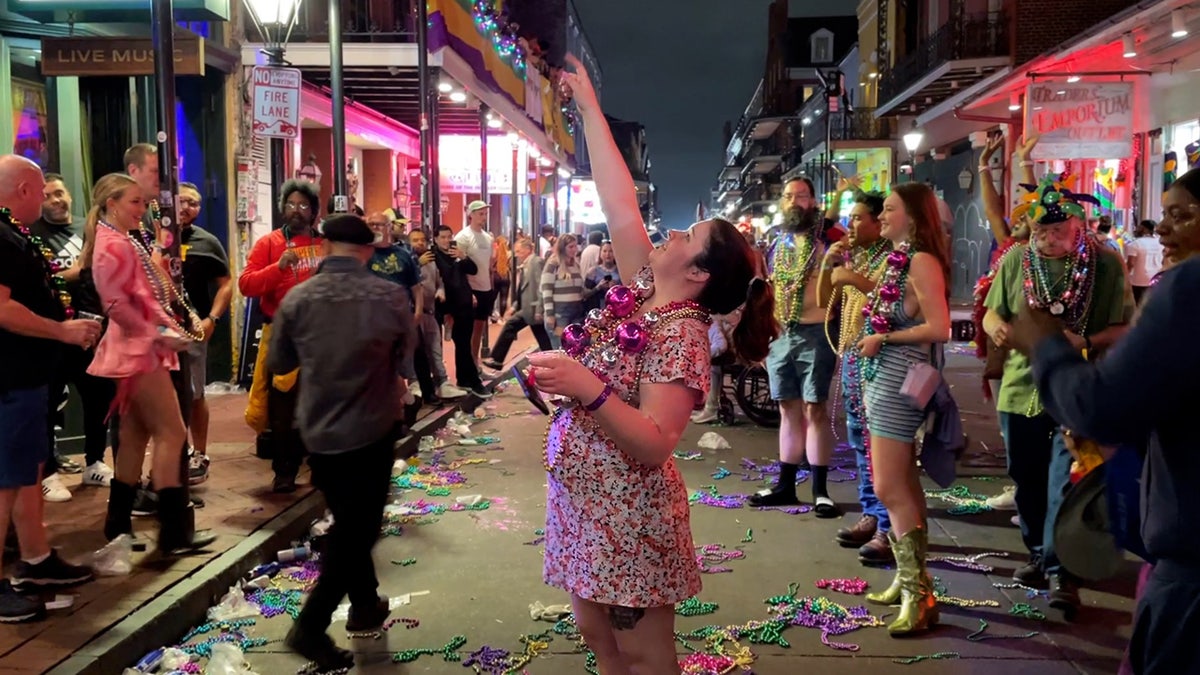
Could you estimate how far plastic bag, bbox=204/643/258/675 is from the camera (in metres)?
4.28

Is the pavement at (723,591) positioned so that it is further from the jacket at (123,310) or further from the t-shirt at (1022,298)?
the jacket at (123,310)

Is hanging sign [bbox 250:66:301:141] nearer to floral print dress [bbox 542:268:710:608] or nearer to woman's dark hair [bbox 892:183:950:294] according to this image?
woman's dark hair [bbox 892:183:950:294]

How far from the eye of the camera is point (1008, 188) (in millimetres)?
20953

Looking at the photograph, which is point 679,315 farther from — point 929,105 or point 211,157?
point 929,105

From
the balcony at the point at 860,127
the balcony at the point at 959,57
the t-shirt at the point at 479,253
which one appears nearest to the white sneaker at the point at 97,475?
the t-shirt at the point at 479,253

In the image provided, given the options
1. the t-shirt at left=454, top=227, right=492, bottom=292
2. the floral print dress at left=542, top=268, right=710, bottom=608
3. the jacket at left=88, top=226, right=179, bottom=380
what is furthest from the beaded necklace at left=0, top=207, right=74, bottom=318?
the t-shirt at left=454, top=227, right=492, bottom=292

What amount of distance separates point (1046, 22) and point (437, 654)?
22.4 meters

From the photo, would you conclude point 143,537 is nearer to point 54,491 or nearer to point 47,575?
point 47,575

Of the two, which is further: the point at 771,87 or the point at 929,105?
the point at 771,87

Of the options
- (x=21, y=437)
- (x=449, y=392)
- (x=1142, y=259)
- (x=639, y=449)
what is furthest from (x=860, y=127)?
(x=639, y=449)

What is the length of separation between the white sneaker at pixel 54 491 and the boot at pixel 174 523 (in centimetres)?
156

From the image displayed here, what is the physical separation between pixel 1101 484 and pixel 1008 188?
66.2ft

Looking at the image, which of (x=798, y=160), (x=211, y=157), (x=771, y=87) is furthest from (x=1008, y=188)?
(x=771, y=87)

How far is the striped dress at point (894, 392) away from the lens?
4898mm
